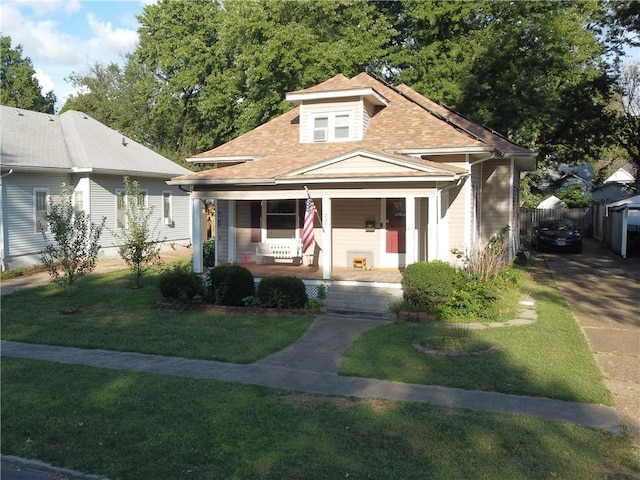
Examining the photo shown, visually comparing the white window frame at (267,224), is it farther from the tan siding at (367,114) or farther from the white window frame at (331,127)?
the tan siding at (367,114)

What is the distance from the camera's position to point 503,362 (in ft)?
28.2

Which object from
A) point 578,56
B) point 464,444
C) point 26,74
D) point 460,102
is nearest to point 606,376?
point 464,444

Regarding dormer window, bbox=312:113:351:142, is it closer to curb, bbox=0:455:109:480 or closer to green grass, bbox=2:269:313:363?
green grass, bbox=2:269:313:363

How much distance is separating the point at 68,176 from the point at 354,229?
1243cm

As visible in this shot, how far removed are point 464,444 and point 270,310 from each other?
7.53 m

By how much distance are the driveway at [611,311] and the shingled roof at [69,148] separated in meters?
17.3

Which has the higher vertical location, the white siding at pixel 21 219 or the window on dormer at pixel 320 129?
the window on dormer at pixel 320 129

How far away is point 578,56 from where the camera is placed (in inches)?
1009

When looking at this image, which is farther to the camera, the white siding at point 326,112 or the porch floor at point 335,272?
the white siding at point 326,112

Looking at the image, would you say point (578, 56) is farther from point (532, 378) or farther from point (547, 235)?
point (532, 378)

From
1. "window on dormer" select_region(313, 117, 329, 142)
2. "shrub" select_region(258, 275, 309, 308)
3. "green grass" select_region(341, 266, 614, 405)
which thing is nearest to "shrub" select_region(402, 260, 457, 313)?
"green grass" select_region(341, 266, 614, 405)

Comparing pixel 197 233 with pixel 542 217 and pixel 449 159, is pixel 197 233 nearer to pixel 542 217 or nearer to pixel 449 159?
pixel 449 159

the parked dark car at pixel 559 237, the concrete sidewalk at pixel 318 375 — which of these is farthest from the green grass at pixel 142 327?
the parked dark car at pixel 559 237

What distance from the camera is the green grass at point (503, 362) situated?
7535 millimetres
